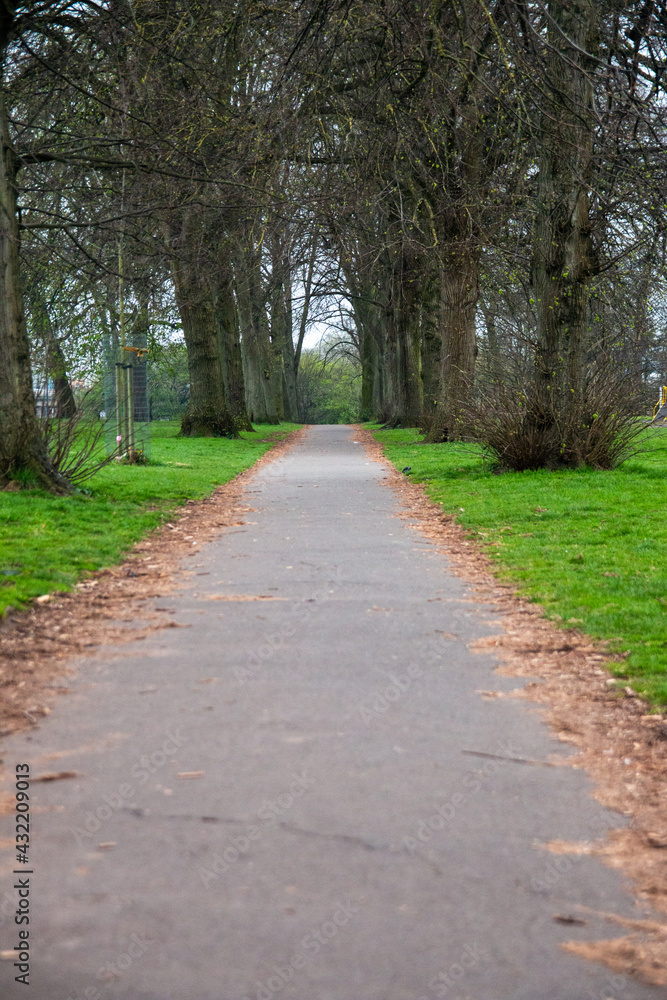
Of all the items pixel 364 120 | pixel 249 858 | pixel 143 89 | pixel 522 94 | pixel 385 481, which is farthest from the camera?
pixel 385 481

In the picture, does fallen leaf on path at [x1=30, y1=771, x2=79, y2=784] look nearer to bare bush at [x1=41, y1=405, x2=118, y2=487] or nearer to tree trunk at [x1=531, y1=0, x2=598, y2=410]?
bare bush at [x1=41, y1=405, x2=118, y2=487]

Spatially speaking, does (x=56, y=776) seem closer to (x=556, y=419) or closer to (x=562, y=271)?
(x=556, y=419)

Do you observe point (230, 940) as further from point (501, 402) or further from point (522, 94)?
point (501, 402)

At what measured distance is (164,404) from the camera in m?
76.8

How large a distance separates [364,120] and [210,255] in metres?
11.1

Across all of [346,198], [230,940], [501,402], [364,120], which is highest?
[364,120]

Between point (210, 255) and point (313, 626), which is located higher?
point (210, 255)

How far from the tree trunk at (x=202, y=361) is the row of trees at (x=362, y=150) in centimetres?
474

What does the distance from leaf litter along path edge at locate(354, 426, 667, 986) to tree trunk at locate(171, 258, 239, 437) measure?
70.8 ft

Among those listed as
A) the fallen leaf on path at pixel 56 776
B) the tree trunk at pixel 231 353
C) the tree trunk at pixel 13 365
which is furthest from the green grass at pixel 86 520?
the tree trunk at pixel 231 353

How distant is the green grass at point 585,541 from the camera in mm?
6500

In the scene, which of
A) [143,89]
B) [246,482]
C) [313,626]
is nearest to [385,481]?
[246,482]

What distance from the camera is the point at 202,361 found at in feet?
97.1

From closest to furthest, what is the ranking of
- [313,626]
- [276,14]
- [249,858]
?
[249,858], [313,626], [276,14]
